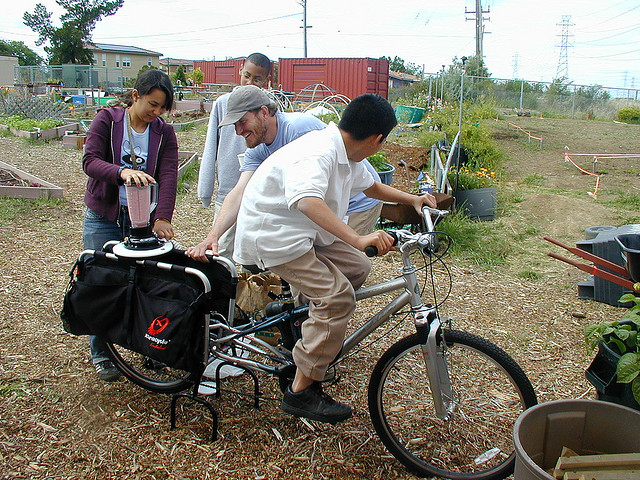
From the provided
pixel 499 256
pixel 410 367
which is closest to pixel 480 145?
pixel 499 256

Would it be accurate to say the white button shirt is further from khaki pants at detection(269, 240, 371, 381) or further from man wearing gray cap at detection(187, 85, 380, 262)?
man wearing gray cap at detection(187, 85, 380, 262)

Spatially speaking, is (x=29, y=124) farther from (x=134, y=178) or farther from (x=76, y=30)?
(x=76, y=30)

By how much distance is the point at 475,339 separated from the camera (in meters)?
2.51

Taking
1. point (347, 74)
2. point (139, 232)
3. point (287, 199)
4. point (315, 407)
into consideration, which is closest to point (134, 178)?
point (139, 232)

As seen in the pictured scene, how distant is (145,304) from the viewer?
2.85m

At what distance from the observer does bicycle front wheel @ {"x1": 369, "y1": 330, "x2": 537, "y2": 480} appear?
8.38 ft

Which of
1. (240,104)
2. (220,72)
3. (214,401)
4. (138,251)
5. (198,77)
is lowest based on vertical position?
(214,401)

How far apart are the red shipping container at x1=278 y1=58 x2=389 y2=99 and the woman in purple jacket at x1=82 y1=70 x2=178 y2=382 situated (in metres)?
26.7

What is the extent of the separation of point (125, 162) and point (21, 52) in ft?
300

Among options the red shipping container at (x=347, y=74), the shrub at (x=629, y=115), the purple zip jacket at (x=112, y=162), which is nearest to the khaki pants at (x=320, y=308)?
the purple zip jacket at (x=112, y=162)

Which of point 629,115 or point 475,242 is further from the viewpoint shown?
point 629,115

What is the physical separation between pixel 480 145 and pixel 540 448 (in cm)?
841

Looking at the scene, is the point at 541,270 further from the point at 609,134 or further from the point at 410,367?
the point at 609,134

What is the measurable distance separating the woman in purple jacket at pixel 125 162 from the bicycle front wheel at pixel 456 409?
5.17 feet
